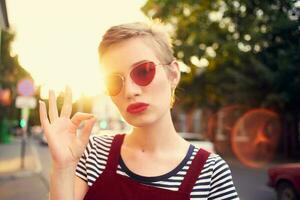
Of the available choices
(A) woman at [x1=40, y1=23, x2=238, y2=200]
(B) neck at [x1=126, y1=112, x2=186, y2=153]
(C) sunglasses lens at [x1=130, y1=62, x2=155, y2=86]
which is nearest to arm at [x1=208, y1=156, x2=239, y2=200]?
(A) woman at [x1=40, y1=23, x2=238, y2=200]

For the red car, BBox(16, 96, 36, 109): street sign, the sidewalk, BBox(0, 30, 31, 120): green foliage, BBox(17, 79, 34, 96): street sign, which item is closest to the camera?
the red car

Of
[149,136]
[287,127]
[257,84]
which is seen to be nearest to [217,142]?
[287,127]

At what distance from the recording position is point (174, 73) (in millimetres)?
1831

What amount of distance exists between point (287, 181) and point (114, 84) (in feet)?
25.9

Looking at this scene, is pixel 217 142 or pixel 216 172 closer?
pixel 216 172

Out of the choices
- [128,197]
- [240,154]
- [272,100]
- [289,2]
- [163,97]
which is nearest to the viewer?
[128,197]

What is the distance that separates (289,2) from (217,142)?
1037 inches

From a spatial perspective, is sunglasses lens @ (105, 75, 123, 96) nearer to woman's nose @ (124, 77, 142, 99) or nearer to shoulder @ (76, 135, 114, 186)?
woman's nose @ (124, 77, 142, 99)

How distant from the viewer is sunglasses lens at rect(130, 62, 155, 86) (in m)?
1.70

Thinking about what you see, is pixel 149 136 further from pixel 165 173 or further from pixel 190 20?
pixel 190 20

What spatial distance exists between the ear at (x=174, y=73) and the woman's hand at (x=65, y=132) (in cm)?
34

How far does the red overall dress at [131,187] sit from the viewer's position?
1.63 meters

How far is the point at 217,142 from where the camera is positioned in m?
29.5

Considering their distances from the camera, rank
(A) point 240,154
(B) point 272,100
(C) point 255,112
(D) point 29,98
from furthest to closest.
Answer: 1. (A) point 240,154
2. (C) point 255,112
3. (B) point 272,100
4. (D) point 29,98
